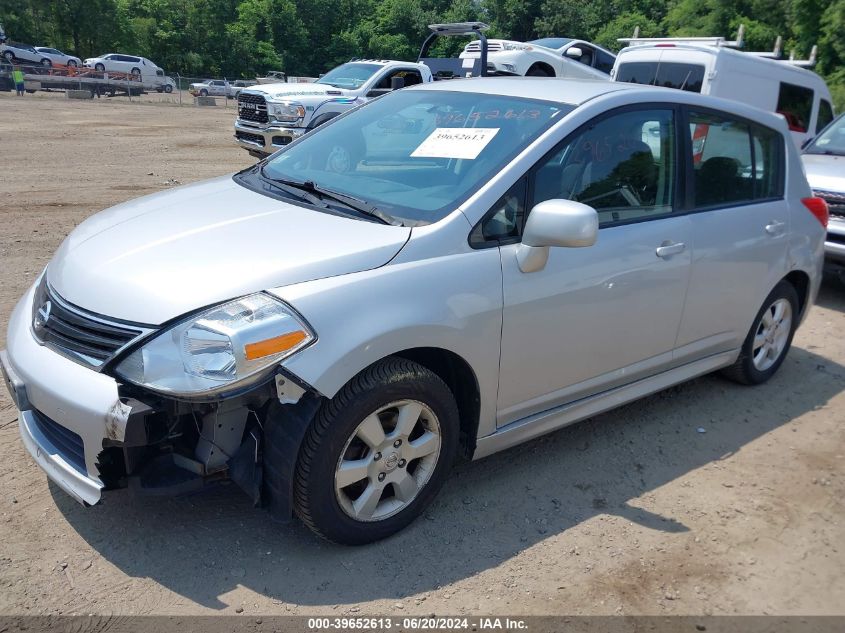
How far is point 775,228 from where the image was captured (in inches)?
173

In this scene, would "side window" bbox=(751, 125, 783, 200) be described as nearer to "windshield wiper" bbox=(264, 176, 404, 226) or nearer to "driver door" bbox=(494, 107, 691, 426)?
"driver door" bbox=(494, 107, 691, 426)

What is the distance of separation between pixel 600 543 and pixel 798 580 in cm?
81

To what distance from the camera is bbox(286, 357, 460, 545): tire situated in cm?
264

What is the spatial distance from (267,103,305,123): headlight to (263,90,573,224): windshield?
8099 millimetres

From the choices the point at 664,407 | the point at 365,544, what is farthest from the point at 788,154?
the point at 365,544

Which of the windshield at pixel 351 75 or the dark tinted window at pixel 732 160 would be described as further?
the windshield at pixel 351 75

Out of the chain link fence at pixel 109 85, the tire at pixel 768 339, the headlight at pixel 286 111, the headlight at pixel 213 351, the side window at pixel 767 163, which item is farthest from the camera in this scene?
the chain link fence at pixel 109 85

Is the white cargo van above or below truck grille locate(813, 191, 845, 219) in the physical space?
above

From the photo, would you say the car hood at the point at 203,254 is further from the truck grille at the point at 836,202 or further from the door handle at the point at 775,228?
the truck grille at the point at 836,202

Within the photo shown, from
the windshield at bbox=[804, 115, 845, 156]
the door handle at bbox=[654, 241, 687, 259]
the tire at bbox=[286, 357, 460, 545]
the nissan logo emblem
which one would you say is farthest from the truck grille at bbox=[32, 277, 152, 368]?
the windshield at bbox=[804, 115, 845, 156]

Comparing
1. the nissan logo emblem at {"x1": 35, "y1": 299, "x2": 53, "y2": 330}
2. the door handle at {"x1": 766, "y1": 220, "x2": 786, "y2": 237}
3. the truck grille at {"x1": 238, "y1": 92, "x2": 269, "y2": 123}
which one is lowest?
the truck grille at {"x1": 238, "y1": 92, "x2": 269, "y2": 123}

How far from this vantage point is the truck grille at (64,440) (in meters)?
2.60

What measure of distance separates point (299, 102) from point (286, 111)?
0.27 meters

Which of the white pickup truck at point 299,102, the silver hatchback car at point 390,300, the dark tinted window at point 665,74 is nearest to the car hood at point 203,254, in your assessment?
the silver hatchback car at point 390,300
